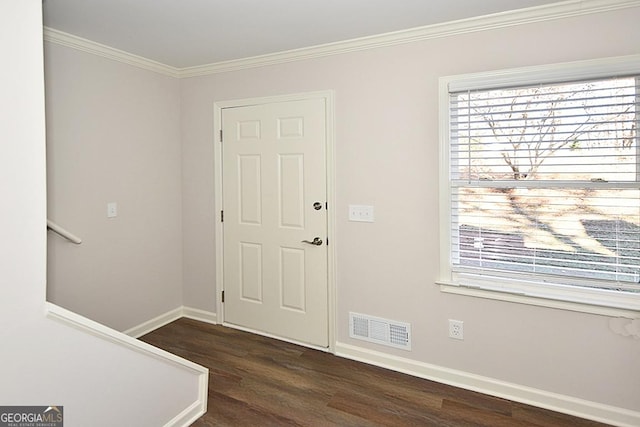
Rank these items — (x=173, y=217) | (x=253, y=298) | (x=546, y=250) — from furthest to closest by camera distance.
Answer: (x=173, y=217) → (x=253, y=298) → (x=546, y=250)

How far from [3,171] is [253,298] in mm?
2251

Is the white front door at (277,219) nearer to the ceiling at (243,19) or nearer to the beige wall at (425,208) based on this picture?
the beige wall at (425,208)

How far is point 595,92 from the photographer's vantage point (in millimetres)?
2070

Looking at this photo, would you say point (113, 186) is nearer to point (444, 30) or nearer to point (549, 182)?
point (444, 30)

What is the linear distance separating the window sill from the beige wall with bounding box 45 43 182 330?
2450 mm

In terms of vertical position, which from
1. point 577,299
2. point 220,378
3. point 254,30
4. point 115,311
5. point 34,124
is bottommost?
point 220,378

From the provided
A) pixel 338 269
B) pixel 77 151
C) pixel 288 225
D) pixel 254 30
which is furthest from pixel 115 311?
pixel 254 30

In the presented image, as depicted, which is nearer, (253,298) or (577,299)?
(577,299)

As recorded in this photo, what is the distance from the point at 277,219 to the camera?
309 cm

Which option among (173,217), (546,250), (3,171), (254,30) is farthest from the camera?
(173,217)

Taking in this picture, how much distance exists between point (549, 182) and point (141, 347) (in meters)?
2.39

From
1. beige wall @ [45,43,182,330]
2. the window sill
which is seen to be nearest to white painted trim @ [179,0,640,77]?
beige wall @ [45,43,182,330]

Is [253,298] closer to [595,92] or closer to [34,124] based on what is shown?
[34,124]

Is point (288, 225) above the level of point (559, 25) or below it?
below
